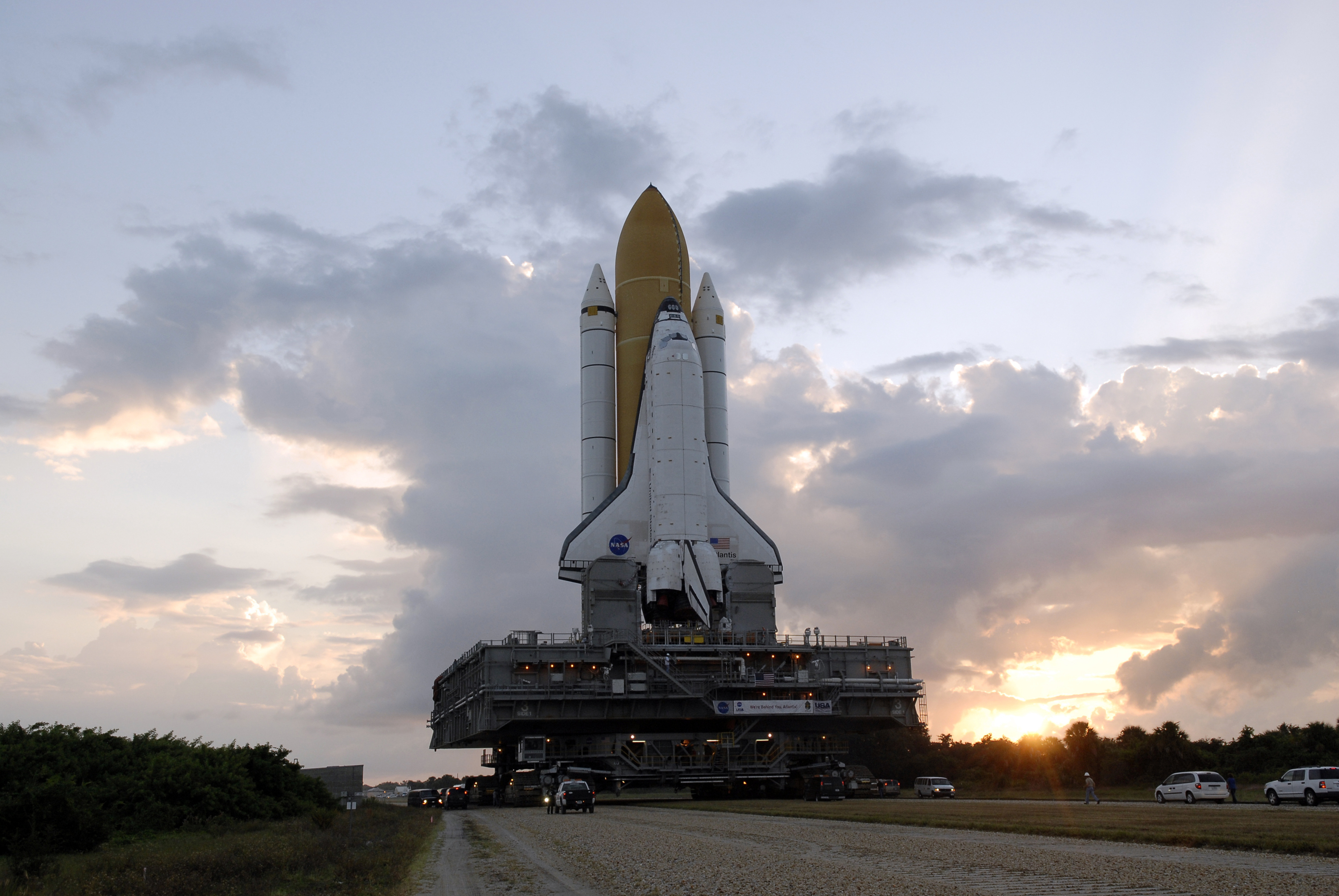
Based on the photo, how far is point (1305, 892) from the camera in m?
12.9

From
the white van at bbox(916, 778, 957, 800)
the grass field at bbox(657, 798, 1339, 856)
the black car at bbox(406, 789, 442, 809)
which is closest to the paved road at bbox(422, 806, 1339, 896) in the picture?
the grass field at bbox(657, 798, 1339, 856)

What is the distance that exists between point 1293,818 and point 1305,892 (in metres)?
12.4

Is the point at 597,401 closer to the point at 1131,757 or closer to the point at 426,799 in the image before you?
the point at 426,799

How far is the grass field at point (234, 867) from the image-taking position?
15.9m

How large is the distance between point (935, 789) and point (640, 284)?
34.1m

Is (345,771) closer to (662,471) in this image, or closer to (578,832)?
(578,832)

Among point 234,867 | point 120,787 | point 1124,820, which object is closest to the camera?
point 234,867

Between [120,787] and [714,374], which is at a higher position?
[714,374]

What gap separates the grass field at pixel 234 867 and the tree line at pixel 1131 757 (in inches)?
1554

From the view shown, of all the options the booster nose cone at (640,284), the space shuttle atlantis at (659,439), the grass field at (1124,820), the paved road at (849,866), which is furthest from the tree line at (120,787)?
the booster nose cone at (640,284)

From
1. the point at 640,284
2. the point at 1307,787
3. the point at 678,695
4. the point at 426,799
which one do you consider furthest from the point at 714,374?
the point at 1307,787

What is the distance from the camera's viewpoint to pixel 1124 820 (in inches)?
993

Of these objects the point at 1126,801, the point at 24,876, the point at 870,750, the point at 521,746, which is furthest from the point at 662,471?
the point at 870,750

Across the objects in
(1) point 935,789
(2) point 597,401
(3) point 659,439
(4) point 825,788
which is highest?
(2) point 597,401
